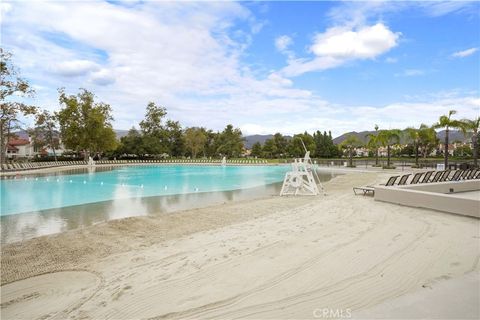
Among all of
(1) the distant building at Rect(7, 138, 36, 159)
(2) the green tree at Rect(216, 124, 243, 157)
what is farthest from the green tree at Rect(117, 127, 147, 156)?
(1) the distant building at Rect(7, 138, 36, 159)

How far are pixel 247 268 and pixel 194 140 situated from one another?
51.6 m

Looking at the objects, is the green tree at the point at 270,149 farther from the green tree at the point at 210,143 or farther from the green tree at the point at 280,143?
the green tree at the point at 210,143

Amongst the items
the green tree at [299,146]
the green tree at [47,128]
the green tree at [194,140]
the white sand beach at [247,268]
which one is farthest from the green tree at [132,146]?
the white sand beach at [247,268]

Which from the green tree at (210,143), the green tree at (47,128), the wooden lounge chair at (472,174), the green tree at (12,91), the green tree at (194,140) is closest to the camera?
the wooden lounge chair at (472,174)

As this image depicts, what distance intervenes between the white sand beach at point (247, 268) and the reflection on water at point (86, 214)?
4.86 ft

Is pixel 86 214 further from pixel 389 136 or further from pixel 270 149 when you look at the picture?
pixel 270 149

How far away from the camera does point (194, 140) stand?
5491cm

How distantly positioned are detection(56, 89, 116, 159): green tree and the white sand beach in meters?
38.9

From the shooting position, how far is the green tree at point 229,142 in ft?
190

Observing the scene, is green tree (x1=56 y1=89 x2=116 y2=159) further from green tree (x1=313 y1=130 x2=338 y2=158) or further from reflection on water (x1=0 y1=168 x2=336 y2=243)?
green tree (x1=313 y1=130 x2=338 y2=158)

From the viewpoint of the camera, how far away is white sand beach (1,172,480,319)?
3.11 metres

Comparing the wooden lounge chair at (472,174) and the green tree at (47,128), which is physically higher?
the green tree at (47,128)

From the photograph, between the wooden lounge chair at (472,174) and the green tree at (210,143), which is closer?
the wooden lounge chair at (472,174)

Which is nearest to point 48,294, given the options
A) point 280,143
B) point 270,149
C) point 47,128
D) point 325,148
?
point 325,148
